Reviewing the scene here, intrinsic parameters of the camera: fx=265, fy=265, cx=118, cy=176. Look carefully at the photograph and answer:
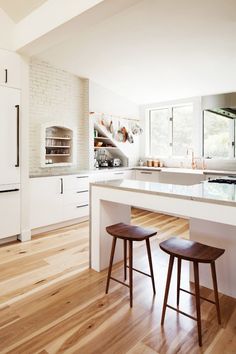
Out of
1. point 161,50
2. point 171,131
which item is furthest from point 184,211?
point 171,131

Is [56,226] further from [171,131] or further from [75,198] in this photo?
[171,131]

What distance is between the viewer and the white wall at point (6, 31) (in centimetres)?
352

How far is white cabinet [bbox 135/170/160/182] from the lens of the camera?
5695mm

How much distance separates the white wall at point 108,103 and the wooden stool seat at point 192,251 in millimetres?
3984

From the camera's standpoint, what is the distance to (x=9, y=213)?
12.2 feet

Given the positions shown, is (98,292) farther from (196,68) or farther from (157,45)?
(196,68)

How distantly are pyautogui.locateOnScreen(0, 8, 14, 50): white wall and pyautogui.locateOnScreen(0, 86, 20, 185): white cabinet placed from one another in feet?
1.93

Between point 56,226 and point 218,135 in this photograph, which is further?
point 218,135

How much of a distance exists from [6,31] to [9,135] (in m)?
1.39

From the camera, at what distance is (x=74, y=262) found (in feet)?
10.3

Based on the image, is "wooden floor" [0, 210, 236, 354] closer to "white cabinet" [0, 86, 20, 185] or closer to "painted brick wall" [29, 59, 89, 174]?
"white cabinet" [0, 86, 20, 185]

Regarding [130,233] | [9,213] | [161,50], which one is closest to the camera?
[130,233]

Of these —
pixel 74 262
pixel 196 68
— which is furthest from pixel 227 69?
pixel 74 262

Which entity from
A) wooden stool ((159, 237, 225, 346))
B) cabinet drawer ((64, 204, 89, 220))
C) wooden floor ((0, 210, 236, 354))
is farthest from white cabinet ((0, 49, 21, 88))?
wooden stool ((159, 237, 225, 346))
